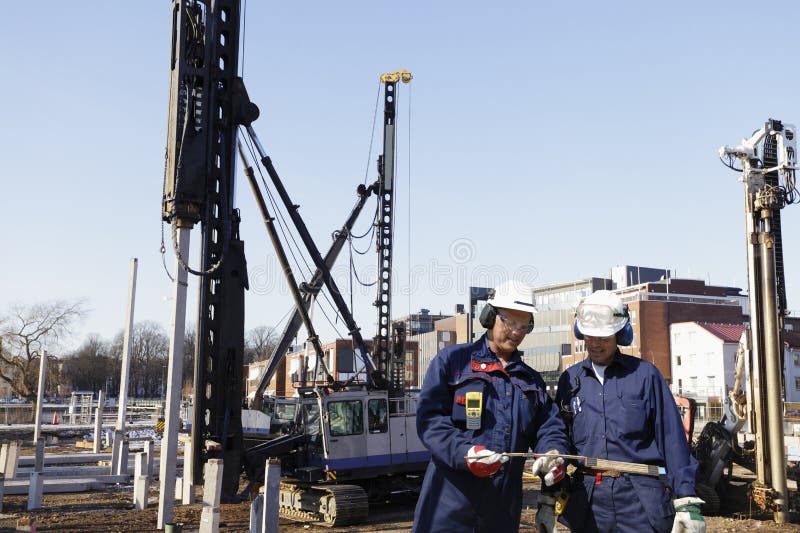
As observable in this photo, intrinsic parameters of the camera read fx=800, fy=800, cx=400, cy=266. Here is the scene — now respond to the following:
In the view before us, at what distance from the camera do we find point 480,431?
4.42 m

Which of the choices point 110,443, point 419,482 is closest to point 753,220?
point 419,482

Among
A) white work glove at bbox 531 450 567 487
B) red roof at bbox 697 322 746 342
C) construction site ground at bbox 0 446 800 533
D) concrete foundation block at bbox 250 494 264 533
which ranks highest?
red roof at bbox 697 322 746 342

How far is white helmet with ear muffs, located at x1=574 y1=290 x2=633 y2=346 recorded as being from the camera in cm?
464

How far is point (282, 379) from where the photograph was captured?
3327 inches

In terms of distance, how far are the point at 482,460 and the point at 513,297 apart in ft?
3.23

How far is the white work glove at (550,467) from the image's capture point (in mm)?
4254

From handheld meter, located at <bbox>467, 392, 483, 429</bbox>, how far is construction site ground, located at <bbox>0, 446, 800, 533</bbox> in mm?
7981

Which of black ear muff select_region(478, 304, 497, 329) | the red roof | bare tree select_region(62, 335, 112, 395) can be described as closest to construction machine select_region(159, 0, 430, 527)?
black ear muff select_region(478, 304, 497, 329)

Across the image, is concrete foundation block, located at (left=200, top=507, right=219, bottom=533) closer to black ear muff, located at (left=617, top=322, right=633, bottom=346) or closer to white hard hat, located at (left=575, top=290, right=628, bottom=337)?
white hard hat, located at (left=575, top=290, right=628, bottom=337)

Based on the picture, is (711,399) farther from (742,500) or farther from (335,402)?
(335,402)

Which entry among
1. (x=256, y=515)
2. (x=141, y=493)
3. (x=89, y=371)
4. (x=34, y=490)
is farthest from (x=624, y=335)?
(x=89, y=371)

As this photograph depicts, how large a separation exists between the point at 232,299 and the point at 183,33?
4664mm

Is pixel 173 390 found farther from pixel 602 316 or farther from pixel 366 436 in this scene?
pixel 602 316

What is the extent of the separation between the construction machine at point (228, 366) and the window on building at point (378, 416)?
0.8 inches
